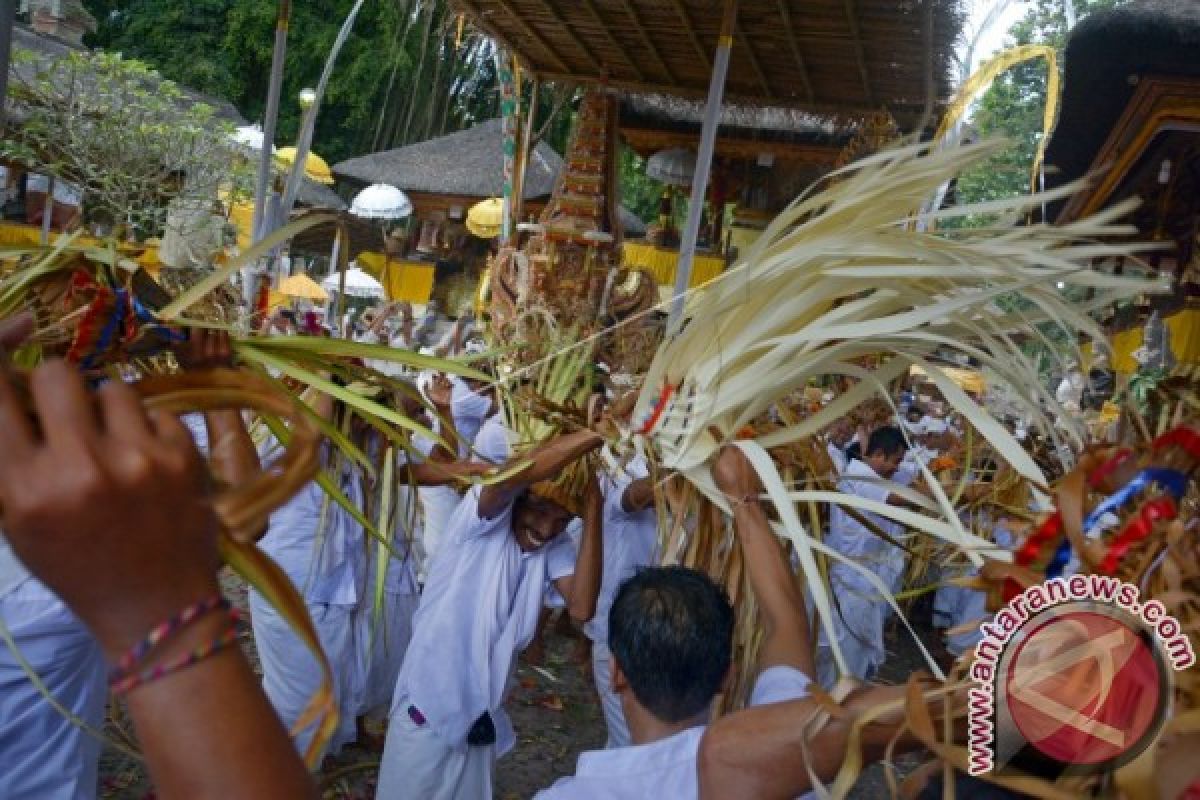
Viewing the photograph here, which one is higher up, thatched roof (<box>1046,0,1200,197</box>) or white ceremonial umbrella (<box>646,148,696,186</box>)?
white ceremonial umbrella (<box>646,148,696,186</box>)

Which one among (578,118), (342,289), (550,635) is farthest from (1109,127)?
(342,289)

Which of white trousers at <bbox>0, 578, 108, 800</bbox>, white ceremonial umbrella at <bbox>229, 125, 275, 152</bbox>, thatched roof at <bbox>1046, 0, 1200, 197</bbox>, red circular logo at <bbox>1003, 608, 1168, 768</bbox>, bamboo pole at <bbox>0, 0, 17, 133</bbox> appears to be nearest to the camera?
red circular logo at <bbox>1003, 608, 1168, 768</bbox>

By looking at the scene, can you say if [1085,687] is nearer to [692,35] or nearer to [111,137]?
[692,35]

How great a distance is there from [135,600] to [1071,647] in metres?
1.08

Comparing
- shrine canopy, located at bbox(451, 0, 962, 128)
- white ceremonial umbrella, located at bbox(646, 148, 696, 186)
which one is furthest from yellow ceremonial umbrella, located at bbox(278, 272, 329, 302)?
shrine canopy, located at bbox(451, 0, 962, 128)

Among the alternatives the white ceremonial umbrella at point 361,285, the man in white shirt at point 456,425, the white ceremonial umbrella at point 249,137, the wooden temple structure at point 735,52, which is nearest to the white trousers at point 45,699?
the man in white shirt at point 456,425

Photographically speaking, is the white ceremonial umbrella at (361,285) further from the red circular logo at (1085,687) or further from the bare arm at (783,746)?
the red circular logo at (1085,687)

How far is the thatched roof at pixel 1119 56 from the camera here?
525cm

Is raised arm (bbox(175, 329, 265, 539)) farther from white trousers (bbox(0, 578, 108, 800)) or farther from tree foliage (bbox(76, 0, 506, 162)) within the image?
tree foliage (bbox(76, 0, 506, 162))

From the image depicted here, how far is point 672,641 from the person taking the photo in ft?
7.00

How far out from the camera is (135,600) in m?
0.80

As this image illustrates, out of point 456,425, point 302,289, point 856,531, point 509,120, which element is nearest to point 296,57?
point 302,289

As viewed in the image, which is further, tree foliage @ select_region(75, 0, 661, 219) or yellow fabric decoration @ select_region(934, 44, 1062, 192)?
tree foliage @ select_region(75, 0, 661, 219)

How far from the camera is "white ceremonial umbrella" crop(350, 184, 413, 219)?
60.4 ft
